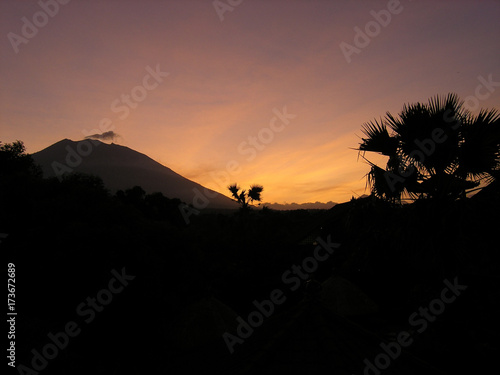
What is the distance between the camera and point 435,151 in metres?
5.84

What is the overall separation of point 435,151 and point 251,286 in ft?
48.6

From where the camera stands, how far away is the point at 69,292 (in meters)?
10.0

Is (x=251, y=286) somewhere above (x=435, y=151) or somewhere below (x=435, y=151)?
below

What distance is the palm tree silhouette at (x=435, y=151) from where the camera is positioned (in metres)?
5.45

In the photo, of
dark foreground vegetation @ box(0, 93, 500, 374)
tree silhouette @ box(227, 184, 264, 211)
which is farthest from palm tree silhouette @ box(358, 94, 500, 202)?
tree silhouette @ box(227, 184, 264, 211)

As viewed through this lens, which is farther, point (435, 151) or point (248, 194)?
point (248, 194)

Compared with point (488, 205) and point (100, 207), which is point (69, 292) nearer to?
point (100, 207)

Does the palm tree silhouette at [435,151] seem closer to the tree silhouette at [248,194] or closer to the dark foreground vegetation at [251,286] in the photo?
the dark foreground vegetation at [251,286]

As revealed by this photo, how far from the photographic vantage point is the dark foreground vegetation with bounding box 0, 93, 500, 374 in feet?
9.56

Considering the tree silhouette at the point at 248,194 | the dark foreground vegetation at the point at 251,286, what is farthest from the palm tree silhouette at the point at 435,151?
the tree silhouette at the point at 248,194

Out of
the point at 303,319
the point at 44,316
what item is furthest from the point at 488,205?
the point at 44,316

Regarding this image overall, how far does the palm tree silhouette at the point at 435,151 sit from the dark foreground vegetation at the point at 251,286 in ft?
0.39

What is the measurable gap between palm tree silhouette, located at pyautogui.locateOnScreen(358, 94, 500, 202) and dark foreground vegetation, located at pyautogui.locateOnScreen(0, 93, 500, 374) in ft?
0.39

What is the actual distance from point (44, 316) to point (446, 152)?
532 inches
